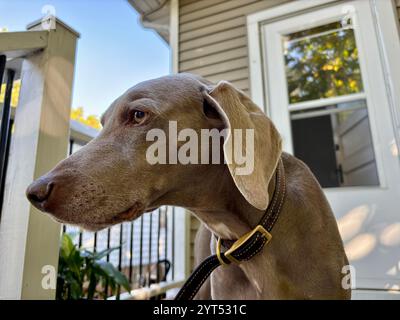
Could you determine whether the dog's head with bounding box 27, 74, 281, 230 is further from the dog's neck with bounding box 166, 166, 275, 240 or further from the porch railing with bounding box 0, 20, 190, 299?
the porch railing with bounding box 0, 20, 190, 299

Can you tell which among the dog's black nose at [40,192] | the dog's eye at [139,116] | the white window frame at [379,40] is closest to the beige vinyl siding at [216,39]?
the white window frame at [379,40]

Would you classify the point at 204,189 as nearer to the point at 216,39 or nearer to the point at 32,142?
the point at 32,142

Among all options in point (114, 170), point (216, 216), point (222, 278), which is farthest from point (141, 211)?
point (222, 278)

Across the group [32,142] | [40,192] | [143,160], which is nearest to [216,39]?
[32,142]

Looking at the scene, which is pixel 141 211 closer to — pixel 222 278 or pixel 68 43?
pixel 222 278

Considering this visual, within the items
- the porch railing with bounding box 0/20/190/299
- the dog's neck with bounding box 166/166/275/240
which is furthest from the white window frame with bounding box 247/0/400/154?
the porch railing with bounding box 0/20/190/299

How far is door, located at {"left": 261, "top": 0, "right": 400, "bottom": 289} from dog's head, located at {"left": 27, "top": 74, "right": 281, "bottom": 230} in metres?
1.43

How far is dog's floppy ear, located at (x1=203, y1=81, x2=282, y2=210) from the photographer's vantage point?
0.85m

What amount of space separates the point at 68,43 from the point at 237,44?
1.98 meters

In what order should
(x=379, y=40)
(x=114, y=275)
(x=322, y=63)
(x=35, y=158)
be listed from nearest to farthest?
1. (x=35, y=158)
2. (x=114, y=275)
3. (x=379, y=40)
4. (x=322, y=63)

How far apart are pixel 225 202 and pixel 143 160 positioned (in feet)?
1.10

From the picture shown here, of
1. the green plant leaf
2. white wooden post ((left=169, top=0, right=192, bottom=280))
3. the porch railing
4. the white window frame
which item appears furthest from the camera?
white wooden post ((left=169, top=0, right=192, bottom=280))

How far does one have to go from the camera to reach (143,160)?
88 centimetres

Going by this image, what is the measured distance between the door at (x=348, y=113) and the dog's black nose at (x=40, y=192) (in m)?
1.93
